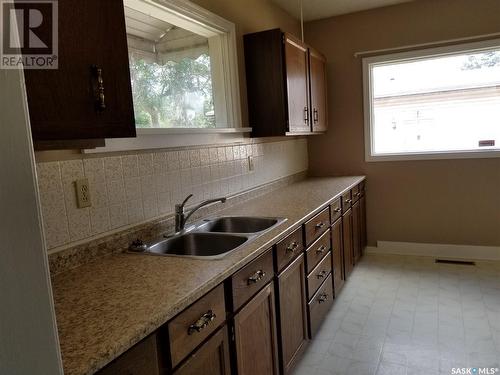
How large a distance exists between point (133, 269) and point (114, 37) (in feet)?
2.70

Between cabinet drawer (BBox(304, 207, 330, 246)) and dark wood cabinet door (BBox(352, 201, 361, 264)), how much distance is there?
90 cm

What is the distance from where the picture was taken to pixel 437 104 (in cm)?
362

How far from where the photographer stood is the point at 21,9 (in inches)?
35.1

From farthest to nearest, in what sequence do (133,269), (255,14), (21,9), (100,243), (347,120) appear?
(347,120), (255,14), (100,243), (133,269), (21,9)

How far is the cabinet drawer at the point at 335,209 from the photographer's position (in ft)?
8.69

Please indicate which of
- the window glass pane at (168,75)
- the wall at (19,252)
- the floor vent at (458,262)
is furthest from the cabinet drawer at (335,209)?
the wall at (19,252)

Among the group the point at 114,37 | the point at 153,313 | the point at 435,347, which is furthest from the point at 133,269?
the point at 435,347

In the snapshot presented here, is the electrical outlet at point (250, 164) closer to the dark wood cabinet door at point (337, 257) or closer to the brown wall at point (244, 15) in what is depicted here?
the brown wall at point (244, 15)

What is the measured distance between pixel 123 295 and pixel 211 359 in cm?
37

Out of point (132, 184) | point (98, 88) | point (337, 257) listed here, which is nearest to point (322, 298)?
point (337, 257)

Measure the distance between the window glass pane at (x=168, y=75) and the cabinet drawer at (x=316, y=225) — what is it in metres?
0.99

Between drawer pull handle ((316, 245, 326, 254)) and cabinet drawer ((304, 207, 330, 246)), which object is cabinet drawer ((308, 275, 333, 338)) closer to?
drawer pull handle ((316, 245, 326, 254))

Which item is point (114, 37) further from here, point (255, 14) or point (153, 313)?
point (255, 14)

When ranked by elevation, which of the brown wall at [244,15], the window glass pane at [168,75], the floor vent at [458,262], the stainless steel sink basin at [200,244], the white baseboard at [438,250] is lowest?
the floor vent at [458,262]
